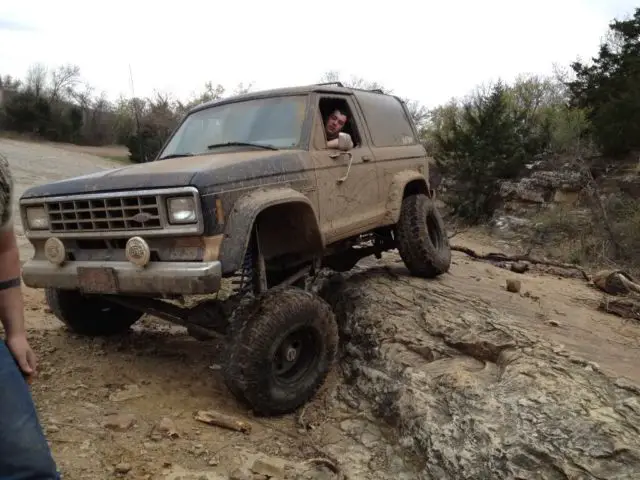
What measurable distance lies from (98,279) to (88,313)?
144 centimetres

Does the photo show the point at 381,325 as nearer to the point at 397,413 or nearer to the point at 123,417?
the point at 397,413

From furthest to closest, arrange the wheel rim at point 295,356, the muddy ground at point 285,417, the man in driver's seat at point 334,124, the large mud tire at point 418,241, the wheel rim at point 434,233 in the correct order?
the wheel rim at point 434,233
the large mud tire at point 418,241
the man in driver's seat at point 334,124
the wheel rim at point 295,356
the muddy ground at point 285,417

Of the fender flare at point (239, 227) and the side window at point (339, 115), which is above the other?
the side window at point (339, 115)

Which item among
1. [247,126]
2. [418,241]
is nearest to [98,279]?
[247,126]

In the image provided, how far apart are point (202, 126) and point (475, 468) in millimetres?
3566

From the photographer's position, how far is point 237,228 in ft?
11.7

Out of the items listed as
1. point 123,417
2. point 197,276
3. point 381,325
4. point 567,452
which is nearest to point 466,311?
point 381,325

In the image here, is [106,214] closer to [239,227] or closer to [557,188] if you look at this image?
[239,227]

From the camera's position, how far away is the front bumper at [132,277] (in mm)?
3377

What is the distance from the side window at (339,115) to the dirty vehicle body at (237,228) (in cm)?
1

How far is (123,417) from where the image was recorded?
3637 millimetres

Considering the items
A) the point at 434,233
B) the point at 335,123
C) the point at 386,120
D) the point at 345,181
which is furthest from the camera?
the point at 434,233

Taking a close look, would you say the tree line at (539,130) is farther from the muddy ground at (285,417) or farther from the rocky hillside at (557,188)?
the muddy ground at (285,417)

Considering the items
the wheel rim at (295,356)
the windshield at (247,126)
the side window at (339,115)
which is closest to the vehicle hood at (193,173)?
the windshield at (247,126)
